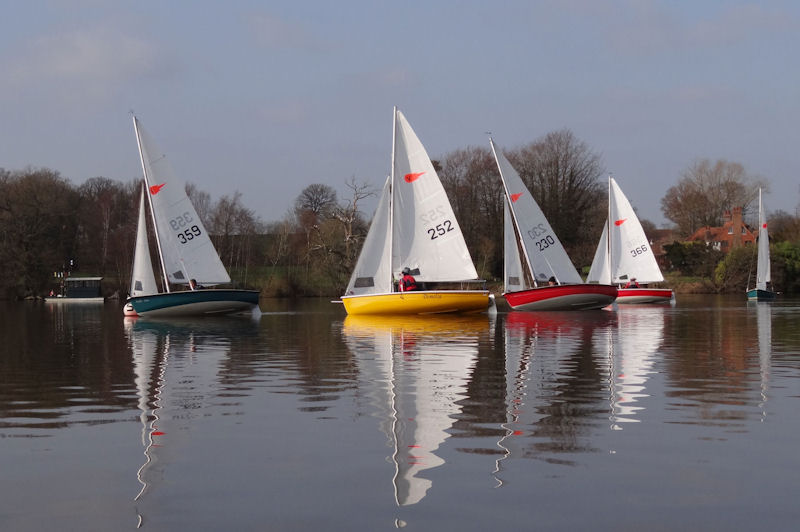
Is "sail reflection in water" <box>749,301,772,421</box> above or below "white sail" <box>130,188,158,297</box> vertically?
below

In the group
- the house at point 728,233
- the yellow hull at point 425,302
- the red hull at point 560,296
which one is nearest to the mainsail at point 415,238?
the yellow hull at point 425,302

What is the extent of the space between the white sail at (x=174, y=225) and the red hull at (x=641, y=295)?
22.3 m

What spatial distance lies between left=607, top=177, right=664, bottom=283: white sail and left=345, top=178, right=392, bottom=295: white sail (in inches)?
767

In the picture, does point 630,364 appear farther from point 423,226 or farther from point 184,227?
point 184,227

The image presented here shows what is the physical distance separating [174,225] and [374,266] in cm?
756

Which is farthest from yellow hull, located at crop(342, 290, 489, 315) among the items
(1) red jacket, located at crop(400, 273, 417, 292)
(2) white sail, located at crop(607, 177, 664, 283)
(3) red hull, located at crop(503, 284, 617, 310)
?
(2) white sail, located at crop(607, 177, 664, 283)

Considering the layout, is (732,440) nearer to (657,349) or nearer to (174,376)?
(174,376)

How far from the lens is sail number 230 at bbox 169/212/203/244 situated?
34656mm

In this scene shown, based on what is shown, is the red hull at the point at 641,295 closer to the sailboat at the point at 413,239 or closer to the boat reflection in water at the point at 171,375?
the sailboat at the point at 413,239

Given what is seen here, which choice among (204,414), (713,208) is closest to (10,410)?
(204,414)

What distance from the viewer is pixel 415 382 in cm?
1280

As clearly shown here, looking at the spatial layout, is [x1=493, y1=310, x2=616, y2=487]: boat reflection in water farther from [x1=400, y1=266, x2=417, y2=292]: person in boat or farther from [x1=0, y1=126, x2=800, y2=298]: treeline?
[x1=0, y1=126, x2=800, y2=298]: treeline

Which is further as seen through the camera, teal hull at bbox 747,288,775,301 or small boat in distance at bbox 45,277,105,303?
small boat in distance at bbox 45,277,105,303

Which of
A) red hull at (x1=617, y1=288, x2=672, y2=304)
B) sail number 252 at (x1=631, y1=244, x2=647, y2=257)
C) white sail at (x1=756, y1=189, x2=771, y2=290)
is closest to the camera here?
red hull at (x1=617, y1=288, x2=672, y2=304)
